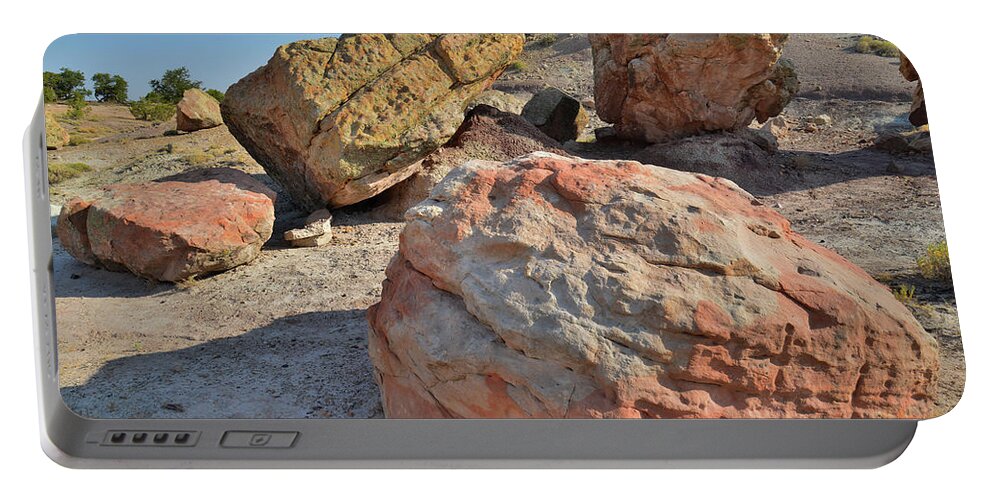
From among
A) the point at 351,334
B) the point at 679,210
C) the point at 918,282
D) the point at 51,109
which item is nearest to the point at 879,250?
the point at 918,282

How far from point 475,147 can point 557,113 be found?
906 mm

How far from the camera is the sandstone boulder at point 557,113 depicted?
488 centimetres

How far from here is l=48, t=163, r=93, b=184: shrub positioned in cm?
337

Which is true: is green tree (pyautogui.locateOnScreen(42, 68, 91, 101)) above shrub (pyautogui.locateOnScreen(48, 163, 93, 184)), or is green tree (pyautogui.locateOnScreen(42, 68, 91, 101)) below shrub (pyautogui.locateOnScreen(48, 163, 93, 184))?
above

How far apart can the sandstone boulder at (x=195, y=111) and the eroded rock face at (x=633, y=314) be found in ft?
4.22

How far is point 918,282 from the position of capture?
11.1 feet

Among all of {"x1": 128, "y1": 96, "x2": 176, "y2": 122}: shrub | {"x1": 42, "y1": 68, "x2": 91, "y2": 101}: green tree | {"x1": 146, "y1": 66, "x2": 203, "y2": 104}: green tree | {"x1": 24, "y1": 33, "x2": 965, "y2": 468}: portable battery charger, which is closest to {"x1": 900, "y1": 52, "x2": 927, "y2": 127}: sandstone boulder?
{"x1": 24, "y1": 33, "x2": 965, "y2": 468}: portable battery charger

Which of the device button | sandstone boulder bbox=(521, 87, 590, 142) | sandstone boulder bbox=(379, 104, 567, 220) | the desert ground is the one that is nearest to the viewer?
the device button

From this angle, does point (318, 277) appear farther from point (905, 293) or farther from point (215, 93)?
point (905, 293)

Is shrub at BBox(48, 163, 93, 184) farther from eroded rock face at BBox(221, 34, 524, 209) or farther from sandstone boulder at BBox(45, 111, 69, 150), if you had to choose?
eroded rock face at BBox(221, 34, 524, 209)

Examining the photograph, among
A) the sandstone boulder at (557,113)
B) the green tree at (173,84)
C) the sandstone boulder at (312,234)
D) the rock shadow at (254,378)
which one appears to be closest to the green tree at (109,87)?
the green tree at (173,84)

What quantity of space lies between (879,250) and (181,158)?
11.1ft

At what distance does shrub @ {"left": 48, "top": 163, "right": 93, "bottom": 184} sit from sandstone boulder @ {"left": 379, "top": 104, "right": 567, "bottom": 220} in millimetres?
2009

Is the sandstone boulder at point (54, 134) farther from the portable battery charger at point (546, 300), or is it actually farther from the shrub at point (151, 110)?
the shrub at point (151, 110)
